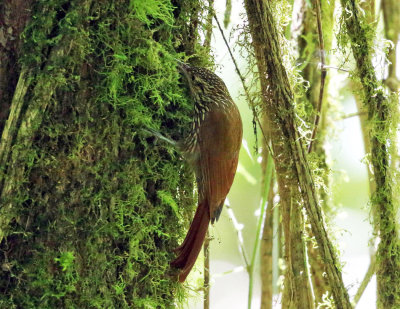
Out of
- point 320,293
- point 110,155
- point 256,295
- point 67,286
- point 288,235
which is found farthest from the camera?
point 256,295

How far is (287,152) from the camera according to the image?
6.23 ft

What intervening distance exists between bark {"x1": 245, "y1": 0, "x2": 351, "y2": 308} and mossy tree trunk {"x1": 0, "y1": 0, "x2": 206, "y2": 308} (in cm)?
32

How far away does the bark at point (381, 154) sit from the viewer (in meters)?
1.99

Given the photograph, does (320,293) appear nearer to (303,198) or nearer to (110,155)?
(303,198)

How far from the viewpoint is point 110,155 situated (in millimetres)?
1687

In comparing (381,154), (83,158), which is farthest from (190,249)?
(381,154)

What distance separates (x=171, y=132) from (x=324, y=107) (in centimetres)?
140

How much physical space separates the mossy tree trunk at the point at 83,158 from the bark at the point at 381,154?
2.24 feet

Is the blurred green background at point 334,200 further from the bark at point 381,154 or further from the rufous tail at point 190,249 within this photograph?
the rufous tail at point 190,249

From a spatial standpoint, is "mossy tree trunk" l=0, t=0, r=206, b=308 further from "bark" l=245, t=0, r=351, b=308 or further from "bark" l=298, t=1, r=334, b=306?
"bark" l=298, t=1, r=334, b=306

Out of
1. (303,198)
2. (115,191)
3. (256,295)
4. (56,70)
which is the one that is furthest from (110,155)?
(256,295)

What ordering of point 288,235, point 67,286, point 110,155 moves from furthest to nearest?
point 288,235 < point 110,155 < point 67,286

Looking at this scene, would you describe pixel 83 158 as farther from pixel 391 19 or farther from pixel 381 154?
pixel 391 19

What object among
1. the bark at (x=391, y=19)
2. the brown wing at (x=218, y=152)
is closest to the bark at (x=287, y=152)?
the brown wing at (x=218, y=152)
